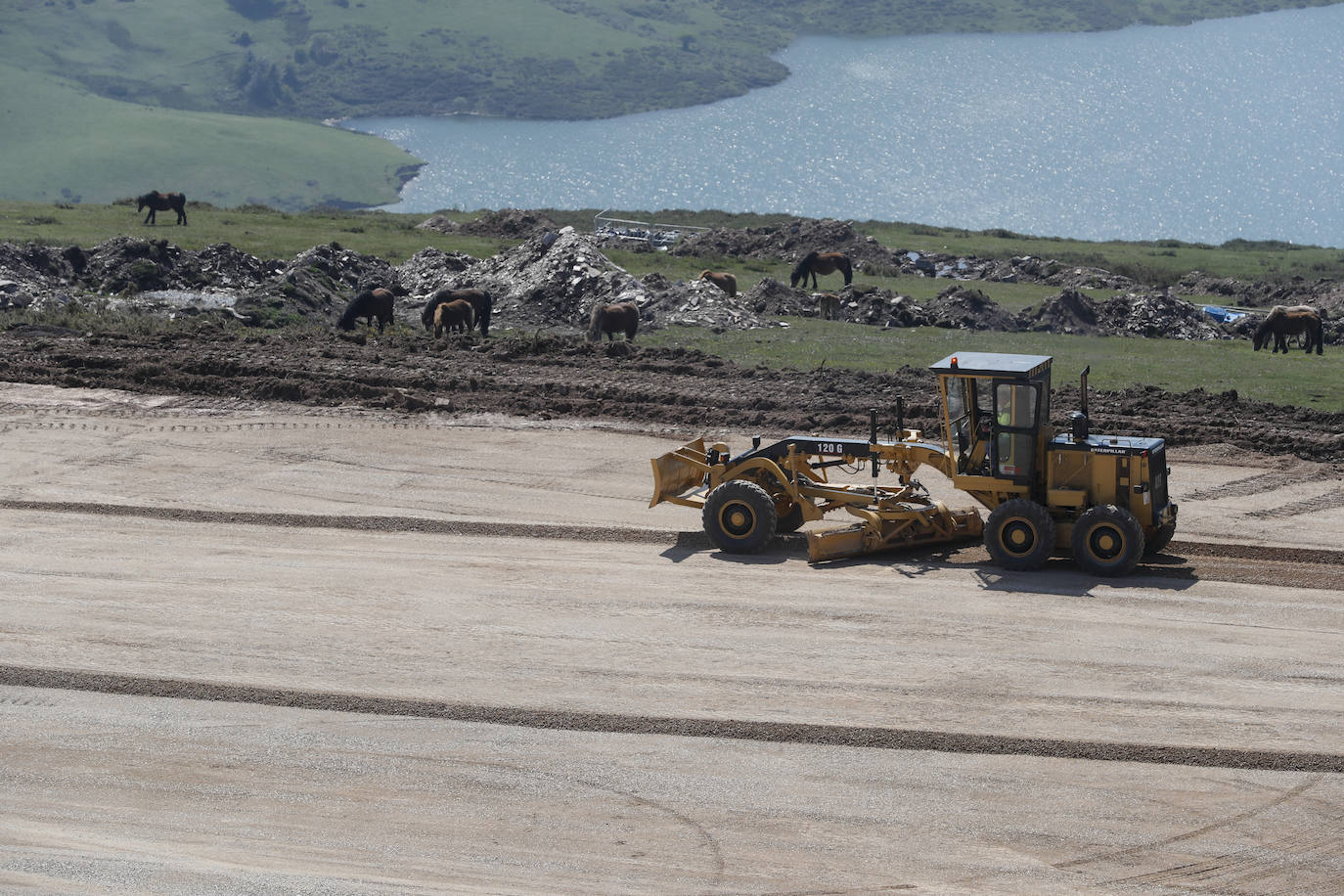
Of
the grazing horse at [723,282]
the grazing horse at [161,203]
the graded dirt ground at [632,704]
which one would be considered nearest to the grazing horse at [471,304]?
the grazing horse at [723,282]

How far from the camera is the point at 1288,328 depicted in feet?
121

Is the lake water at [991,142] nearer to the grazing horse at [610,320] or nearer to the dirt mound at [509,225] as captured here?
the dirt mound at [509,225]

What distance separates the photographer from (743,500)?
18.9 meters

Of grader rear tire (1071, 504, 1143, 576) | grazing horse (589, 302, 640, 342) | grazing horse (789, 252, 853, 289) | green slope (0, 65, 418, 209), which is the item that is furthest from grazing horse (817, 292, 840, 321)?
green slope (0, 65, 418, 209)

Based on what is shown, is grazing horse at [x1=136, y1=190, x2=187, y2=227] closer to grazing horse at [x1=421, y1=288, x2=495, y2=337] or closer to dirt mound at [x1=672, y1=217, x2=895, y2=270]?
dirt mound at [x1=672, y1=217, x2=895, y2=270]

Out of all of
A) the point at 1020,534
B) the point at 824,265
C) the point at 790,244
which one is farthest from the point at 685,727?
the point at 790,244

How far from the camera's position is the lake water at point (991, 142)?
12250cm

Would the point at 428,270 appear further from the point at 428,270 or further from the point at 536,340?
the point at 536,340

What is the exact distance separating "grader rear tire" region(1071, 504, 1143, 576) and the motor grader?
1 centimetres

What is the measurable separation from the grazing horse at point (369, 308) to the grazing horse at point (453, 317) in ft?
5.32

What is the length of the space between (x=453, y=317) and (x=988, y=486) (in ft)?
64.1

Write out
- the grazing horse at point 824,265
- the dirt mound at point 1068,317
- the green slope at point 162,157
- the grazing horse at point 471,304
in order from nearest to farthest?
the grazing horse at point 471,304 → the dirt mound at point 1068,317 → the grazing horse at point 824,265 → the green slope at point 162,157

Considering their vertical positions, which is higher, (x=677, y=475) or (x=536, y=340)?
(x=536, y=340)

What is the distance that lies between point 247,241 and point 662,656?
122 feet
